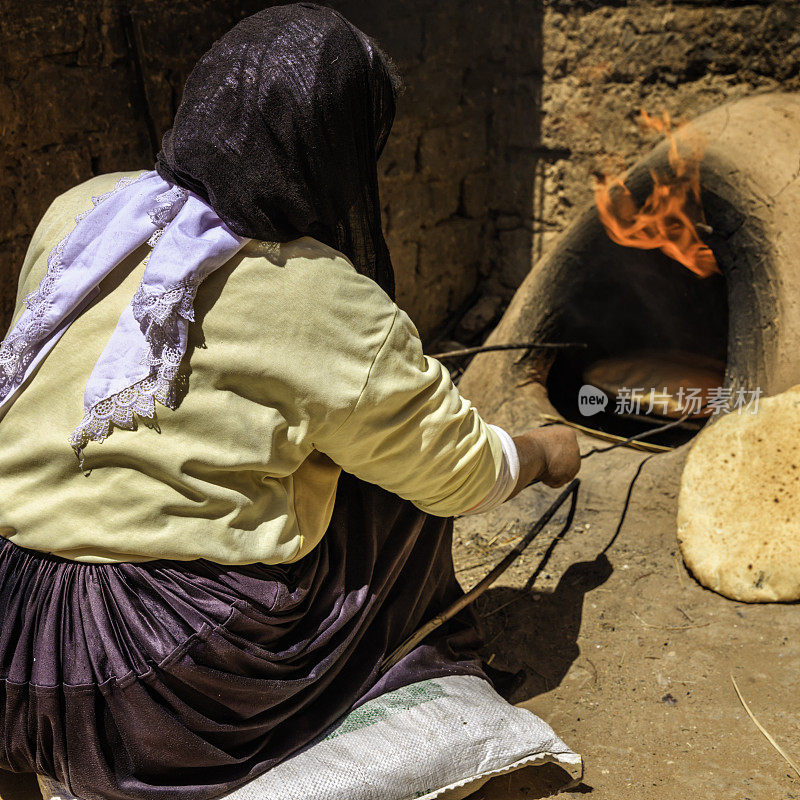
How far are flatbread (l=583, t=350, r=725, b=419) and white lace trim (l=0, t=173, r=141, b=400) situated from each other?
7.99 feet

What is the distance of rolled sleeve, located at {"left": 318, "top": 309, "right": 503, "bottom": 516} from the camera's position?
152cm

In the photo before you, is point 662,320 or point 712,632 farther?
point 662,320

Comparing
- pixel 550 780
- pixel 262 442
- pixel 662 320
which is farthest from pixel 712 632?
pixel 662 320

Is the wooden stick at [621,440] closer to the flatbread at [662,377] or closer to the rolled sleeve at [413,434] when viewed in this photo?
the flatbread at [662,377]

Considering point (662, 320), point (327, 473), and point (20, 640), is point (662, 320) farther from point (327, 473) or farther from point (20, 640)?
point (20, 640)

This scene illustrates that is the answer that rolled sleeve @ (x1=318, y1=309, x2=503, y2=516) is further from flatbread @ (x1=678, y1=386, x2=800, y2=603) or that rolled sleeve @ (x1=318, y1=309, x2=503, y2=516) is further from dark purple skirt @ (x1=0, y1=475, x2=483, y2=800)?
flatbread @ (x1=678, y1=386, x2=800, y2=603)

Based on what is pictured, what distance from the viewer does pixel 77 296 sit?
1.51 metres

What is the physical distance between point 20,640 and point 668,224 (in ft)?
8.51

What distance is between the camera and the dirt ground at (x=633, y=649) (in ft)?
6.45

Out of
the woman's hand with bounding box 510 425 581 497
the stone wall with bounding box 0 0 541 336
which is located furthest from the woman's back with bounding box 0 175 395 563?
the stone wall with bounding box 0 0 541 336

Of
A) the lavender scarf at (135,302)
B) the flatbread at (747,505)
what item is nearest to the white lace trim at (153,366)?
the lavender scarf at (135,302)

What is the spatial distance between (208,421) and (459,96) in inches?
125

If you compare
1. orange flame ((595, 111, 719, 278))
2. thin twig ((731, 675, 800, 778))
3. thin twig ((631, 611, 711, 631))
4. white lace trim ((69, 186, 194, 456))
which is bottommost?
thin twig ((631, 611, 711, 631))

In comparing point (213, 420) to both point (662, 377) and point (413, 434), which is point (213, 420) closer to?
point (413, 434)
